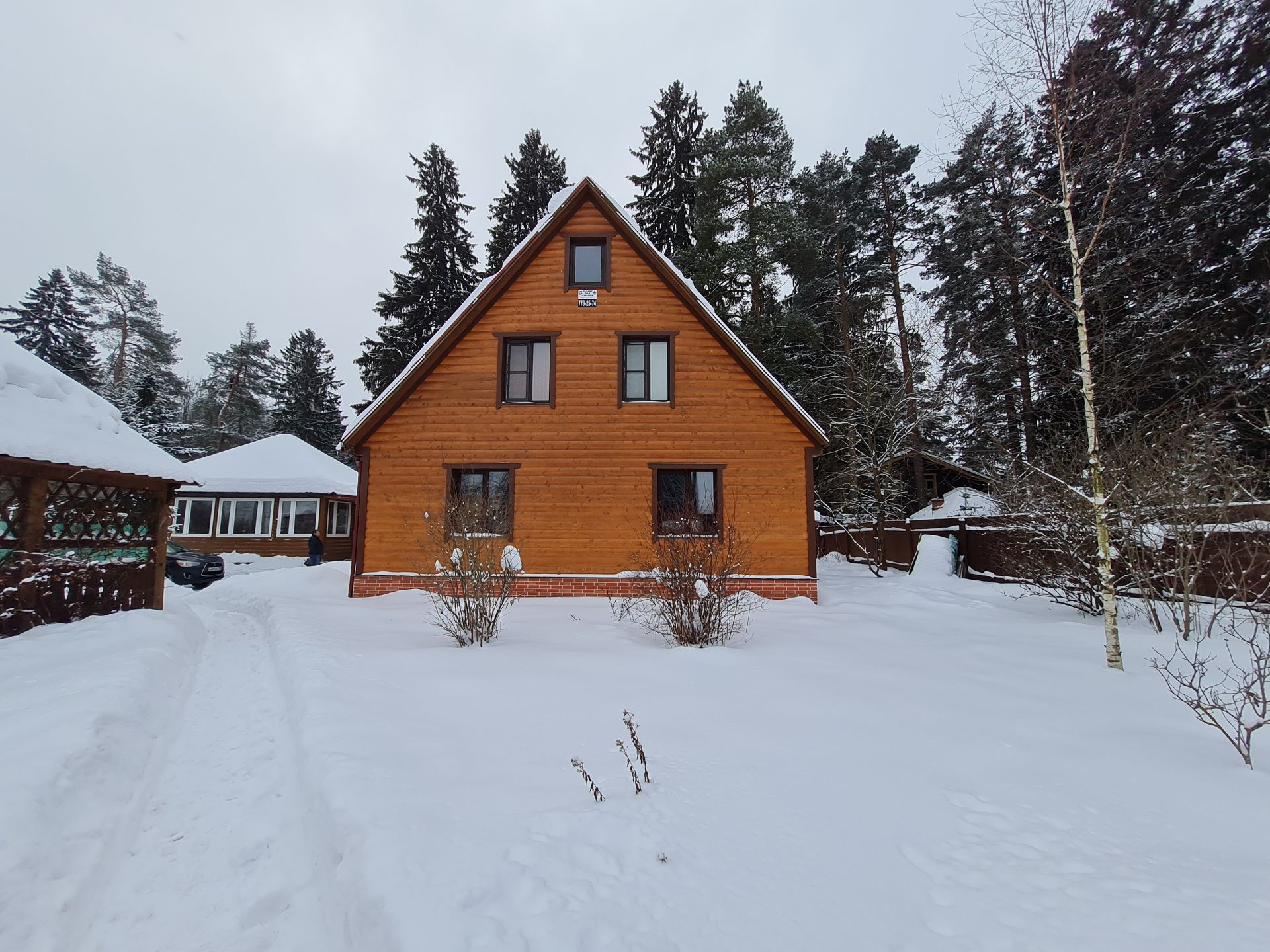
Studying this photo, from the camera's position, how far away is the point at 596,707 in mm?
4637

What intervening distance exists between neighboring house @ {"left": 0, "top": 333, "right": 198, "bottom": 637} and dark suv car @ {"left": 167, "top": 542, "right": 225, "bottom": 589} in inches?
403

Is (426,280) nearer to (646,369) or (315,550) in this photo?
(315,550)

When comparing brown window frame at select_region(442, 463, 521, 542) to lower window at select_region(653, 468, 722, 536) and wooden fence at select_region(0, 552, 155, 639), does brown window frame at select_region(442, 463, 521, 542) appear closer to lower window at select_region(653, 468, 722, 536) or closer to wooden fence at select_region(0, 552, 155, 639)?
lower window at select_region(653, 468, 722, 536)

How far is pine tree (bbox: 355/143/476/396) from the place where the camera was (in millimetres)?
25875

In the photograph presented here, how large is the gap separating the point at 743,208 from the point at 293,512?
23.2 meters

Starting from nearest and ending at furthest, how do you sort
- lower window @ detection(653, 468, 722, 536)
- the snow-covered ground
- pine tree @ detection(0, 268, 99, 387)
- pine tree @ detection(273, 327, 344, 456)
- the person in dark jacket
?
the snow-covered ground → lower window @ detection(653, 468, 722, 536) → the person in dark jacket → pine tree @ detection(0, 268, 99, 387) → pine tree @ detection(273, 327, 344, 456)

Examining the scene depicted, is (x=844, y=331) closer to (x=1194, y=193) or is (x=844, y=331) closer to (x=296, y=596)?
(x=1194, y=193)

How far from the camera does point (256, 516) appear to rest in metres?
23.5

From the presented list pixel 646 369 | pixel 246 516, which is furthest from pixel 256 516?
pixel 646 369

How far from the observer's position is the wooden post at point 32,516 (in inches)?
263

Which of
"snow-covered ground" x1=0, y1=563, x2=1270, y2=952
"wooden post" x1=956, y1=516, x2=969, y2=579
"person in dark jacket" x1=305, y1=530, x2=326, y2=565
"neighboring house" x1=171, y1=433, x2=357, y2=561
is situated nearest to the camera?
"snow-covered ground" x1=0, y1=563, x2=1270, y2=952

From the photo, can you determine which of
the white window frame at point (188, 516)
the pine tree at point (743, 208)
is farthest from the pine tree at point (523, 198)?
the white window frame at point (188, 516)

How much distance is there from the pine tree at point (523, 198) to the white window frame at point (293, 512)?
13507mm

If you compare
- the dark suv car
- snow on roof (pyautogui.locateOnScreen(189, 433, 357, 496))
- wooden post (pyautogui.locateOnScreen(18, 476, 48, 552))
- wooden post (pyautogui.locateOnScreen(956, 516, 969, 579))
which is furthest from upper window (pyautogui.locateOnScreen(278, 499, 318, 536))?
wooden post (pyautogui.locateOnScreen(956, 516, 969, 579))
